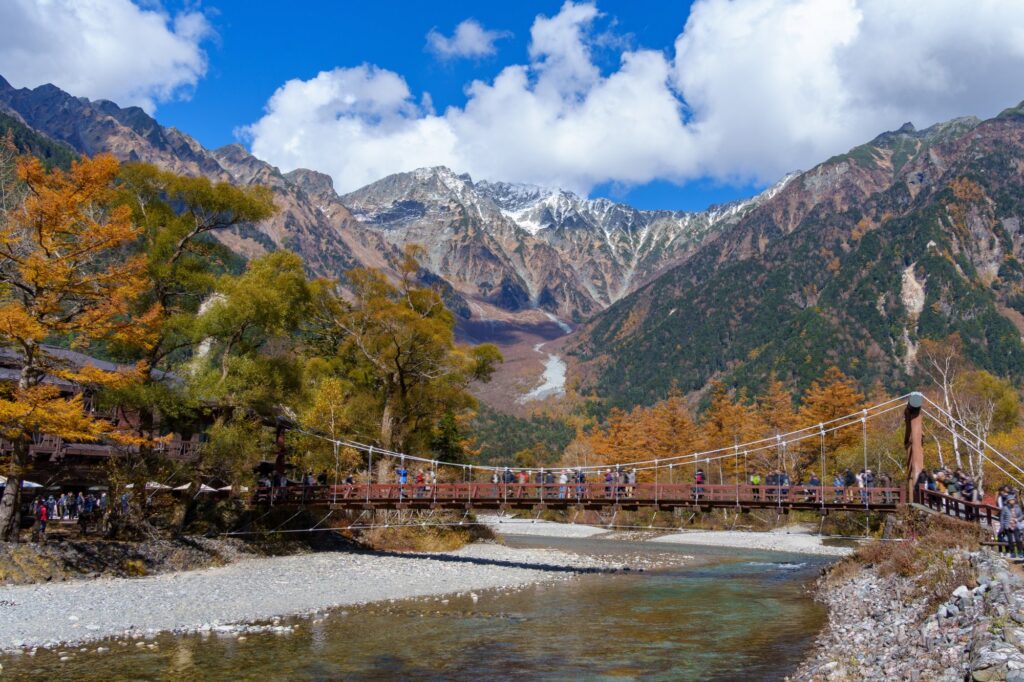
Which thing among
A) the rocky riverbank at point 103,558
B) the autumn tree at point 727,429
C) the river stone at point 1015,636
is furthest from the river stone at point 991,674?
the autumn tree at point 727,429

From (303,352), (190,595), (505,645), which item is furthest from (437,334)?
(505,645)

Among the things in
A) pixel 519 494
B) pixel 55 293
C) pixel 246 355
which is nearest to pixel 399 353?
pixel 519 494

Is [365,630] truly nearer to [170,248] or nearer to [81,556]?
→ [81,556]

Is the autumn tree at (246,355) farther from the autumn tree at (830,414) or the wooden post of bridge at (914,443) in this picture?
the autumn tree at (830,414)

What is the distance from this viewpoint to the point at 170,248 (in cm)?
2338

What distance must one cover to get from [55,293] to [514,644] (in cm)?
1320

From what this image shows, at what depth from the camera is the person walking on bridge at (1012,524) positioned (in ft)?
47.5

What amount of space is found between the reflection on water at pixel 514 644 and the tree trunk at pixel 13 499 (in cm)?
660

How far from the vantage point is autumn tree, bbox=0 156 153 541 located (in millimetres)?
17797

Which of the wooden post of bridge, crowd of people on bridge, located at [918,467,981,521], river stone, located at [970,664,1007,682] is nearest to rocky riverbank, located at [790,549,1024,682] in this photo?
river stone, located at [970,664,1007,682]

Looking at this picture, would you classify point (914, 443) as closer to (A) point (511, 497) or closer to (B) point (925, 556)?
(B) point (925, 556)

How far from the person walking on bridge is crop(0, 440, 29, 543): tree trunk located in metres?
21.0

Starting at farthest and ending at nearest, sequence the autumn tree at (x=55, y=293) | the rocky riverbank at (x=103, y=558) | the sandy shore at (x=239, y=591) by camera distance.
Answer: the rocky riverbank at (x=103, y=558)
the autumn tree at (x=55, y=293)
the sandy shore at (x=239, y=591)

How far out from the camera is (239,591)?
19547mm
